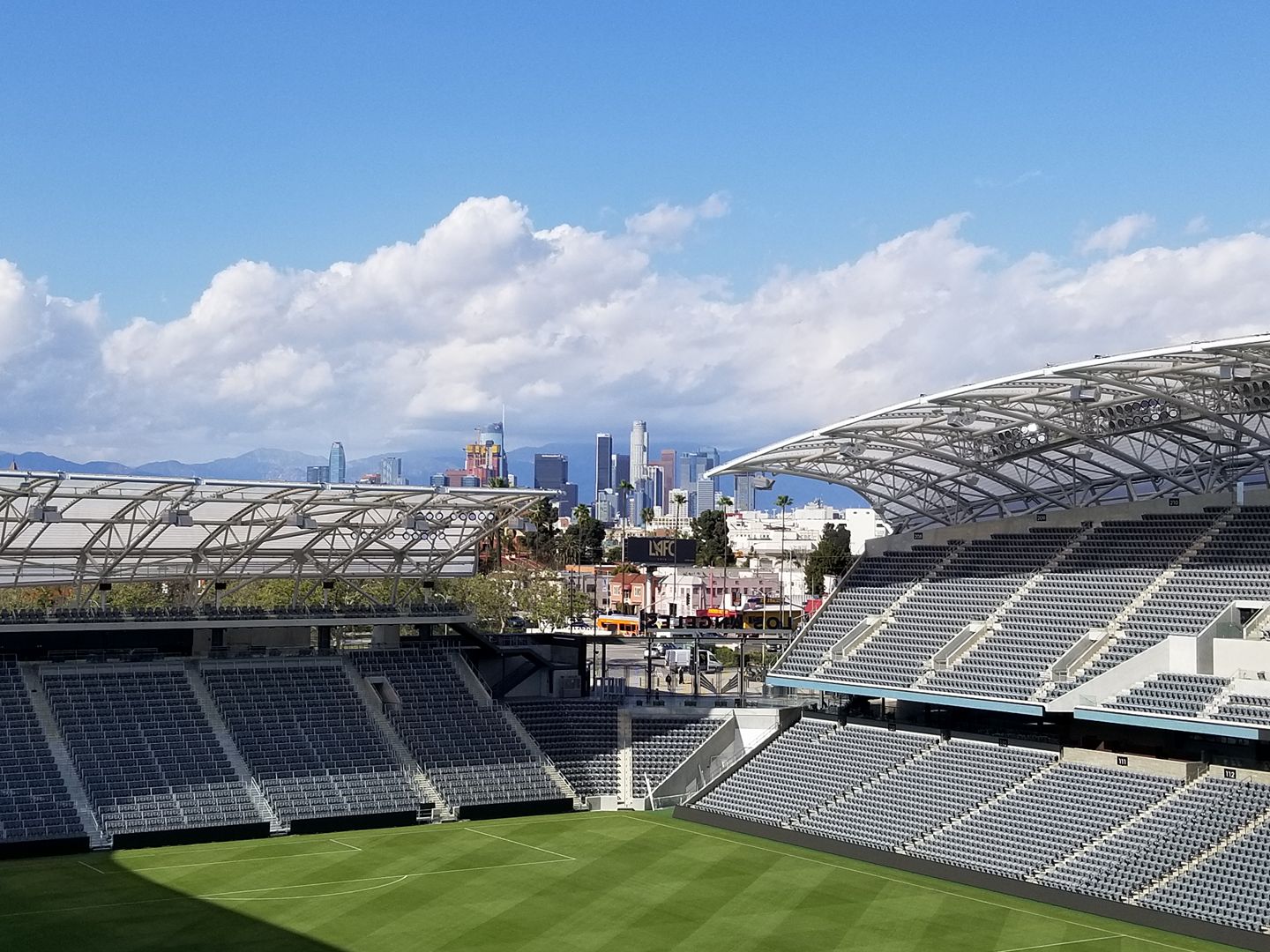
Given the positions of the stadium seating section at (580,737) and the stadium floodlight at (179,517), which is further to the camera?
the stadium seating section at (580,737)

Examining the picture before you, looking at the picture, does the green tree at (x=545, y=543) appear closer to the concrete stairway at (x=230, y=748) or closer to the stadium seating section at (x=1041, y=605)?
the stadium seating section at (x=1041, y=605)

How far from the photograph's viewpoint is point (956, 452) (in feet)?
143

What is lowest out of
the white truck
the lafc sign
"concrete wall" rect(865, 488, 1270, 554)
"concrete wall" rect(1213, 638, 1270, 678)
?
the white truck

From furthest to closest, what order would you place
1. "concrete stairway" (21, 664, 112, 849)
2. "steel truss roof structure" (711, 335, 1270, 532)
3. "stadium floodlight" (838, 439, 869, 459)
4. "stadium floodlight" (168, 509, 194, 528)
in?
"stadium floodlight" (838, 439, 869, 459), "stadium floodlight" (168, 509, 194, 528), "concrete stairway" (21, 664, 112, 849), "steel truss roof structure" (711, 335, 1270, 532)

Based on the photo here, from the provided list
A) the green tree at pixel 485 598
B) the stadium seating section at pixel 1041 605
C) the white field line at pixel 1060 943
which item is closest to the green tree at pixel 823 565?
the green tree at pixel 485 598

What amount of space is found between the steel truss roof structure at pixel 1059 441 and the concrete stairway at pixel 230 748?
1609 centimetres

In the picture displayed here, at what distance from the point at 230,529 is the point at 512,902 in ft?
57.7

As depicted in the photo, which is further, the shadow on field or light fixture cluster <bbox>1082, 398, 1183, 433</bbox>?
light fixture cluster <bbox>1082, 398, 1183, 433</bbox>

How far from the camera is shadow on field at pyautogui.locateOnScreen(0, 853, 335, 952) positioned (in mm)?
28141

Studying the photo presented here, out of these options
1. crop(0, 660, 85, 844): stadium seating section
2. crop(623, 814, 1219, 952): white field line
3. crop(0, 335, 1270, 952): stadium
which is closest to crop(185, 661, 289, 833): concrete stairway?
crop(0, 335, 1270, 952): stadium

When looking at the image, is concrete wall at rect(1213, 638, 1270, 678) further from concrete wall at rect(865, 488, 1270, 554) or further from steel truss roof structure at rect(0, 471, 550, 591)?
steel truss roof structure at rect(0, 471, 550, 591)

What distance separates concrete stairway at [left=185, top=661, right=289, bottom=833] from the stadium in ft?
0.48

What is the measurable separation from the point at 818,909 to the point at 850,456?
16.6 m

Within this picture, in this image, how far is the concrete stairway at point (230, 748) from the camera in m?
39.7
